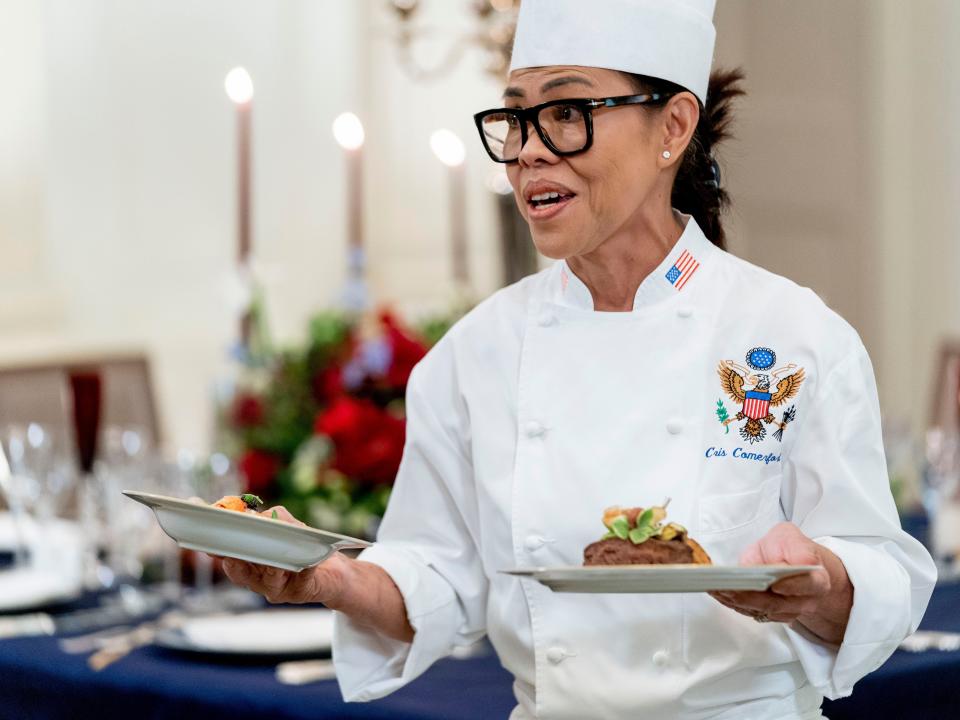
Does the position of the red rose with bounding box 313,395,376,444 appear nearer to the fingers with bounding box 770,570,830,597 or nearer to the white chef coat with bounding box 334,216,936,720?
the white chef coat with bounding box 334,216,936,720

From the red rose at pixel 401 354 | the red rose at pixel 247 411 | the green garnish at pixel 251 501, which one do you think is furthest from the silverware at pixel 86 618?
the green garnish at pixel 251 501

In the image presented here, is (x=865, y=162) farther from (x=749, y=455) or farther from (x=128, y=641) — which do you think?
(x=749, y=455)

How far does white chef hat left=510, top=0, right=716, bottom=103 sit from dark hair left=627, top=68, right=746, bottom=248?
8 cm

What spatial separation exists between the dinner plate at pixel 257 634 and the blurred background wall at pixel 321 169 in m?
2.07

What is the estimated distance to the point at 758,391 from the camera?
1292 mm

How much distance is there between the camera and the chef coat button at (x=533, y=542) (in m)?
1.31

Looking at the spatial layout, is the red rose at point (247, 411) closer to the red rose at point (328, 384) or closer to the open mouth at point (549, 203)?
the red rose at point (328, 384)

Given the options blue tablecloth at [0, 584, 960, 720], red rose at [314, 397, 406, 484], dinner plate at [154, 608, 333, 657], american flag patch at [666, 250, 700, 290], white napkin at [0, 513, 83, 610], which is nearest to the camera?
american flag patch at [666, 250, 700, 290]

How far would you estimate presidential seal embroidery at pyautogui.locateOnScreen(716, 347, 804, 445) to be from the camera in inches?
50.4

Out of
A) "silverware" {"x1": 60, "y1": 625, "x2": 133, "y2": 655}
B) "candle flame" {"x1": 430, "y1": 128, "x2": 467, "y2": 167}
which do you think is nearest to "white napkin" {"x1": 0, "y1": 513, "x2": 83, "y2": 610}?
"silverware" {"x1": 60, "y1": 625, "x2": 133, "y2": 655}

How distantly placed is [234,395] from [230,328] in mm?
1810

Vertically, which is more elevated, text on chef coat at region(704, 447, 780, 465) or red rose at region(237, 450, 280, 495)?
text on chef coat at region(704, 447, 780, 465)

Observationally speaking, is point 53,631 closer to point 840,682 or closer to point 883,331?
point 840,682

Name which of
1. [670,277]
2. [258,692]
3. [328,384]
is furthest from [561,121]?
[328,384]
